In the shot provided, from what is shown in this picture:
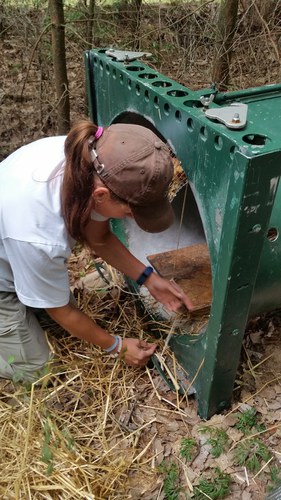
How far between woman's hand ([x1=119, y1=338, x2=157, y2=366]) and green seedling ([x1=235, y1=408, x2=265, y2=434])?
47 centimetres

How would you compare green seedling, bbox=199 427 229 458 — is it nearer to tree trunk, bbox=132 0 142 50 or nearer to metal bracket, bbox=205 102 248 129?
metal bracket, bbox=205 102 248 129

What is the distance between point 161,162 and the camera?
4.54 feet

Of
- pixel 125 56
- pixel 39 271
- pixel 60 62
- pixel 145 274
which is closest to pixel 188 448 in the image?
pixel 145 274

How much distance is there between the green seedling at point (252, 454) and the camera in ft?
5.77

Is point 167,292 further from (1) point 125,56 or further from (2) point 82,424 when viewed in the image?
(1) point 125,56

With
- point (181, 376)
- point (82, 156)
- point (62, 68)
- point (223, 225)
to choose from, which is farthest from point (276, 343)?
point (62, 68)

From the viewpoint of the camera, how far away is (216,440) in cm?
183

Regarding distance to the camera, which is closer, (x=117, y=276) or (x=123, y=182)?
(x=123, y=182)

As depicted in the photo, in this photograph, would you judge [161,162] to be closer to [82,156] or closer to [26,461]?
[82,156]

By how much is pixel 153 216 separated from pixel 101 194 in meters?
0.20

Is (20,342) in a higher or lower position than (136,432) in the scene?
higher

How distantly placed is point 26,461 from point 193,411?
697 millimetres

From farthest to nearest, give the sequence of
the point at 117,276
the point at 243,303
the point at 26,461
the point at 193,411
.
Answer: the point at 117,276
the point at 193,411
the point at 26,461
the point at 243,303

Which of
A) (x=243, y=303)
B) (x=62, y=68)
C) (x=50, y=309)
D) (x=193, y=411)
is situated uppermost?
(x=62, y=68)
